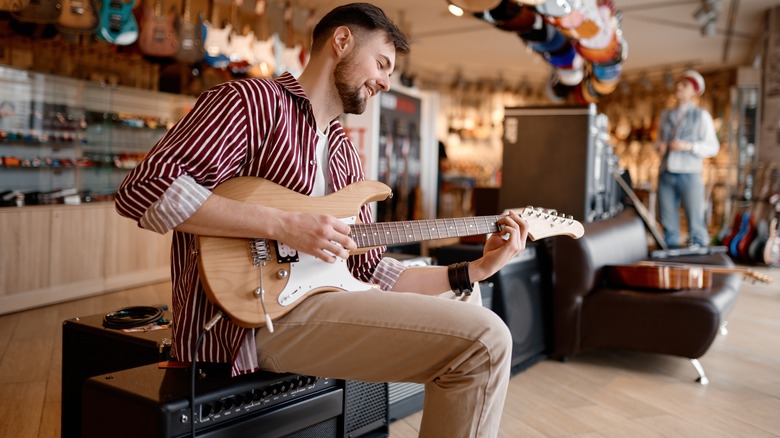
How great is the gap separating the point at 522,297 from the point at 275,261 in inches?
83.7

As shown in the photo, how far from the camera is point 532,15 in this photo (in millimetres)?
4750

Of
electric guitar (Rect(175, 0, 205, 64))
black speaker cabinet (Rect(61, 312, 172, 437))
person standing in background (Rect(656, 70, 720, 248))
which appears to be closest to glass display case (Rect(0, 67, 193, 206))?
electric guitar (Rect(175, 0, 205, 64))

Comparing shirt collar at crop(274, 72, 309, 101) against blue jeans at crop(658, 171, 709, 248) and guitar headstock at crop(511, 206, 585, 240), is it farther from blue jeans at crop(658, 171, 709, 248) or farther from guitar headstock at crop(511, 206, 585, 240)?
blue jeans at crop(658, 171, 709, 248)

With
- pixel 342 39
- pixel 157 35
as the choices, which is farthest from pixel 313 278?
pixel 157 35

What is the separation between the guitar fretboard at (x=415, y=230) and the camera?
1647 millimetres

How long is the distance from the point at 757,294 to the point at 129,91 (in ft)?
19.0

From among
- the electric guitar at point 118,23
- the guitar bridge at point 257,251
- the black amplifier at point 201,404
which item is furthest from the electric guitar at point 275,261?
the electric guitar at point 118,23

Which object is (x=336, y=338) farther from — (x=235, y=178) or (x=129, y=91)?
(x=129, y=91)

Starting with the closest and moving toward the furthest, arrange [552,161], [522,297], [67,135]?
[522,297], [552,161], [67,135]

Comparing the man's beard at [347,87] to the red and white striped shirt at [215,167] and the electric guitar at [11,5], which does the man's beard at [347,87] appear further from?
the electric guitar at [11,5]

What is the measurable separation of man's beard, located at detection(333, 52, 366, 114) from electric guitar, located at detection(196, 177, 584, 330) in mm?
216

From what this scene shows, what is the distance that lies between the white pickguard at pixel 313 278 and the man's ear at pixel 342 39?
0.43m

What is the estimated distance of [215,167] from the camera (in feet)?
4.70

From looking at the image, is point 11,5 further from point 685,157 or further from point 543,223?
point 685,157
